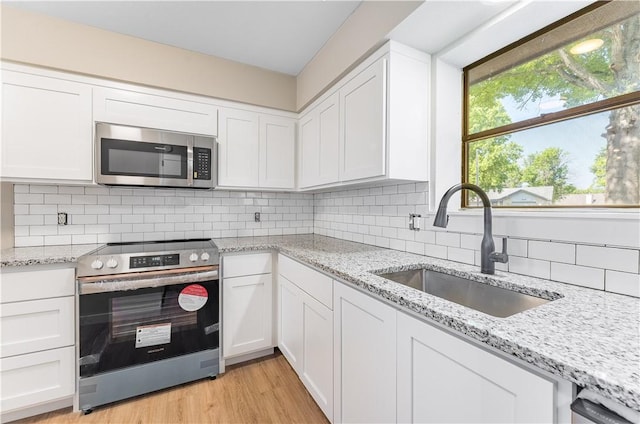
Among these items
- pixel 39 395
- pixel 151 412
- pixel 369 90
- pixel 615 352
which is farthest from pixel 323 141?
pixel 39 395

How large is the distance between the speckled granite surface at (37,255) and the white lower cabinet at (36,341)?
2.2 inches

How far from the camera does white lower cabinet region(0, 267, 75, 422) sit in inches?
59.3

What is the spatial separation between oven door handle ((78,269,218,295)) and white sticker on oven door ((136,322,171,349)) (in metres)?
0.27

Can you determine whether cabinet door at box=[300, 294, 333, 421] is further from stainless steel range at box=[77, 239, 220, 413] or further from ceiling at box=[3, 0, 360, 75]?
ceiling at box=[3, 0, 360, 75]

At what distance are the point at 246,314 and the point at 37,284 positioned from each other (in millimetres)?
1221

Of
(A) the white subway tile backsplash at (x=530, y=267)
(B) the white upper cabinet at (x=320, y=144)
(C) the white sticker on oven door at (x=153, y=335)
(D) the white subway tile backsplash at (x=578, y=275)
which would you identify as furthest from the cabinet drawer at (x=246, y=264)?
(D) the white subway tile backsplash at (x=578, y=275)

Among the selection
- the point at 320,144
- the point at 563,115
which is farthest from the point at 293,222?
the point at 563,115

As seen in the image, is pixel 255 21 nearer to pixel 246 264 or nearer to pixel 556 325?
pixel 246 264

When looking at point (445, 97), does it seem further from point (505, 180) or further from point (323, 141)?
point (323, 141)

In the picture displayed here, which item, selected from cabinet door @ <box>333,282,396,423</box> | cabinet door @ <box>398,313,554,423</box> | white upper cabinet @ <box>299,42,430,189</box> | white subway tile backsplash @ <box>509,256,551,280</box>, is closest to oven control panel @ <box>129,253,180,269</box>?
cabinet door @ <box>333,282,396,423</box>

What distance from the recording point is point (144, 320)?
1737mm

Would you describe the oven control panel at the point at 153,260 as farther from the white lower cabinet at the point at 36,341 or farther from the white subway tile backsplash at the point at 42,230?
the white subway tile backsplash at the point at 42,230

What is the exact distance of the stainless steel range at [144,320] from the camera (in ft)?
5.33

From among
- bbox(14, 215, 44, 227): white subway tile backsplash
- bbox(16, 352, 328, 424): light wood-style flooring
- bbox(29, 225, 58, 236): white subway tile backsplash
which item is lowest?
bbox(16, 352, 328, 424): light wood-style flooring
